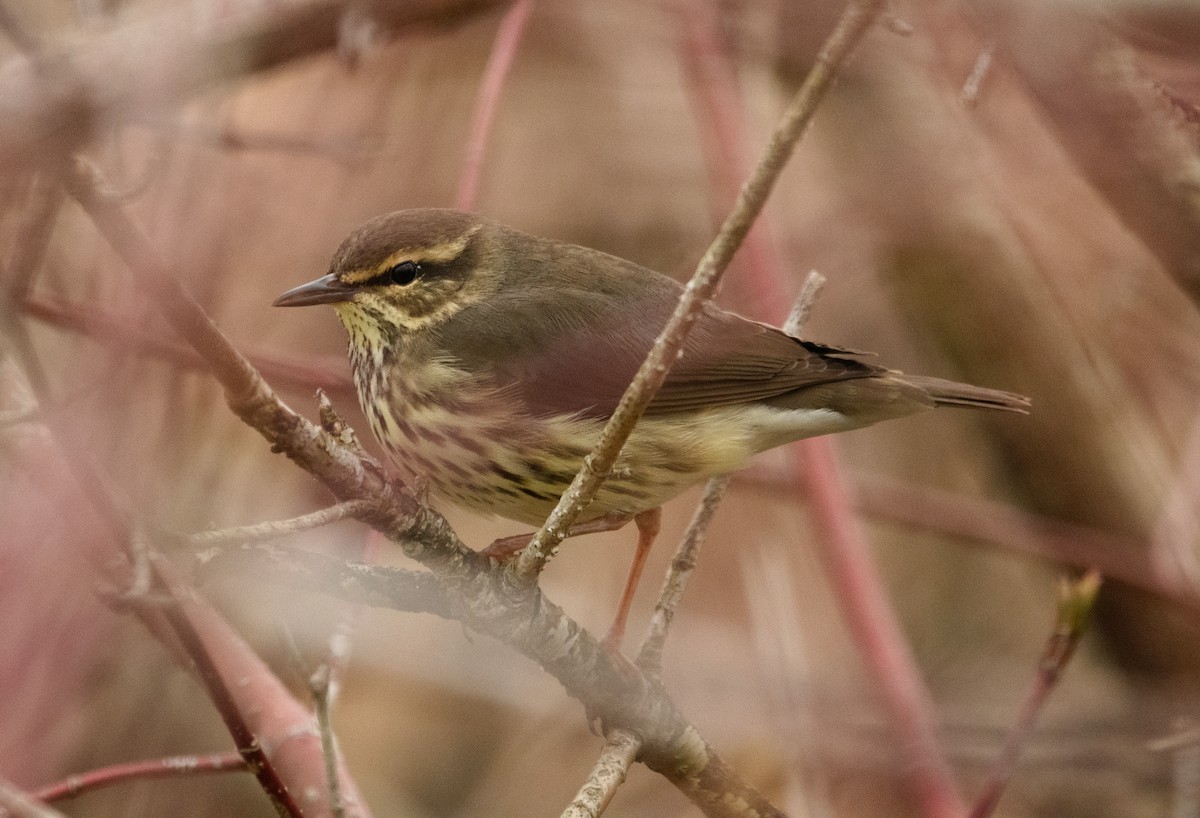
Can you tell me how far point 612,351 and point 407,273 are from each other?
635mm

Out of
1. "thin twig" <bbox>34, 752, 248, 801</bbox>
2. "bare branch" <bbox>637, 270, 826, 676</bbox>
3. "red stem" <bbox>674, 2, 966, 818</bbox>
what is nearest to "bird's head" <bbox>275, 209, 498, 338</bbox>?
"bare branch" <bbox>637, 270, 826, 676</bbox>

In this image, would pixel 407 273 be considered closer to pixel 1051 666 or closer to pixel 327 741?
pixel 327 741

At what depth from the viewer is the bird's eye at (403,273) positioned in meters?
3.68

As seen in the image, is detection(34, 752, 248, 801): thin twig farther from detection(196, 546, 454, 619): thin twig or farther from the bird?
the bird

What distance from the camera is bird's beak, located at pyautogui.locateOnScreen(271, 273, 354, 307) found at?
338 cm

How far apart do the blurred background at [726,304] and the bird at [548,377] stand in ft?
1.22

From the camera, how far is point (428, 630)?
574 cm

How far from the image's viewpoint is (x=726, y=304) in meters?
5.64

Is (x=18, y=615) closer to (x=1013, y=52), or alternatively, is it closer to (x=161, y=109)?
(x=161, y=109)

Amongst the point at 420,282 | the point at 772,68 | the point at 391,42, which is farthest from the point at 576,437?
the point at 772,68

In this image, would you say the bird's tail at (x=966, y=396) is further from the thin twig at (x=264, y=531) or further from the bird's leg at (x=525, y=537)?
the thin twig at (x=264, y=531)

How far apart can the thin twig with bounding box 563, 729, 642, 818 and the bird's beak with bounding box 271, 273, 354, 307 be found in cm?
136

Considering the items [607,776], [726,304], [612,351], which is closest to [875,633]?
[612,351]

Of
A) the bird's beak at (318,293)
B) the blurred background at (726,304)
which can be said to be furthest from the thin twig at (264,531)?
the bird's beak at (318,293)
